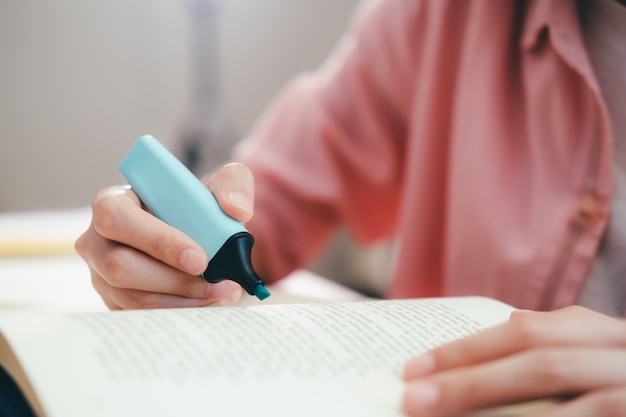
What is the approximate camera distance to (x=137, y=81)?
4.00 ft

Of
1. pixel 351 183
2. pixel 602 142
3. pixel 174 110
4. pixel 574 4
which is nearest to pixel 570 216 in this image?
pixel 602 142

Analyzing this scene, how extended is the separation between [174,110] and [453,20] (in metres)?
0.81

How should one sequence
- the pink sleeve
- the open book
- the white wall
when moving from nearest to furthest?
1. the open book
2. the pink sleeve
3. the white wall

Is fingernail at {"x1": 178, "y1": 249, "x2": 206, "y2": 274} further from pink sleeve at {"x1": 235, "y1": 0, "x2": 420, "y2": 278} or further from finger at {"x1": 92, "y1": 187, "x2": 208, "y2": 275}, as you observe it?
pink sleeve at {"x1": 235, "y1": 0, "x2": 420, "y2": 278}

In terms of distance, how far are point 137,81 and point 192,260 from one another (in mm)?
989

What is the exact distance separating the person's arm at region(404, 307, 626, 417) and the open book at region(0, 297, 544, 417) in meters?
0.01

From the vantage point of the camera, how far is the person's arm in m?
0.23

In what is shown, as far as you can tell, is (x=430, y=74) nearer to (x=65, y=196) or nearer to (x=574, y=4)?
(x=574, y=4)

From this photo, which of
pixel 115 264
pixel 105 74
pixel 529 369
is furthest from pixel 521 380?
pixel 105 74

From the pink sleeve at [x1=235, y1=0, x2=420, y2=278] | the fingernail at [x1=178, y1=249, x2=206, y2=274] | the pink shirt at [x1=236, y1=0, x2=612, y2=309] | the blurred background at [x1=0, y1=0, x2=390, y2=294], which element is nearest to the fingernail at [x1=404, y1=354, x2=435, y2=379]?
the fingernail at [x1=178, y1=249, x2=206, y2=274]

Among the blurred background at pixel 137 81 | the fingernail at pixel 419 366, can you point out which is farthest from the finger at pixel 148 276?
the blurred background at pixel 137 81

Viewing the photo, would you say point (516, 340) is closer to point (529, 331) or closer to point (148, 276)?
point (529, 331)

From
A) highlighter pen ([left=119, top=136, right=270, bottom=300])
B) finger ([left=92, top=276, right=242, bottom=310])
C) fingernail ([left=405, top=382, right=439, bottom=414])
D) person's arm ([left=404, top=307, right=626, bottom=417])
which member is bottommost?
finger ([left=92, top=276, right=242, bottom=310])

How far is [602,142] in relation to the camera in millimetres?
439
